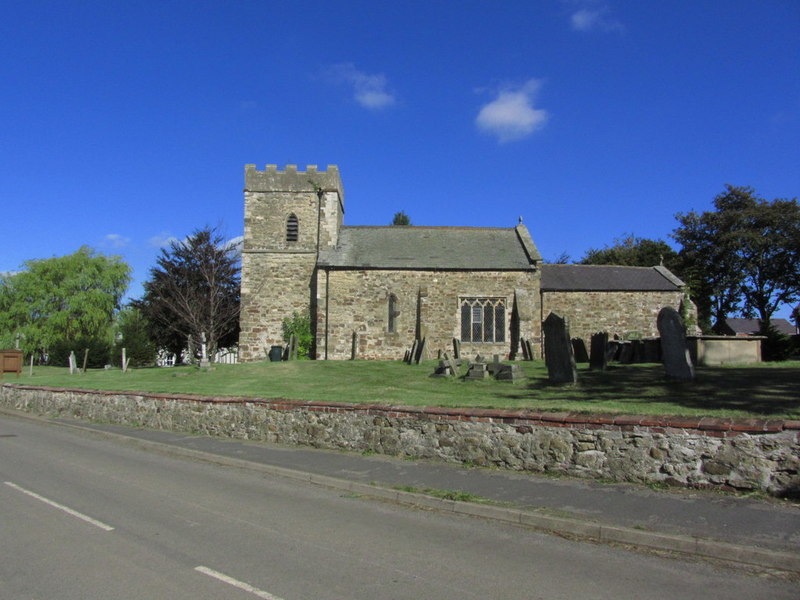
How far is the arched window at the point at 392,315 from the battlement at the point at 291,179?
7686 mm

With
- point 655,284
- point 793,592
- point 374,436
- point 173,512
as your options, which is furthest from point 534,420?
point 655,284

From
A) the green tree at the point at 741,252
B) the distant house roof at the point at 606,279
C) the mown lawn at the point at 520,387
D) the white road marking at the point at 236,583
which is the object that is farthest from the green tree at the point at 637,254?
the white road marking at the point at 236,583

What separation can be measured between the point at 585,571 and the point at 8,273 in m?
60.8

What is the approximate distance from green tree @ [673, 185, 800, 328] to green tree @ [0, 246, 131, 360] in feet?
160

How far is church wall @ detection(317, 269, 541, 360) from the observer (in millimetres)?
31016

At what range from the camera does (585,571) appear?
5168 millimetres

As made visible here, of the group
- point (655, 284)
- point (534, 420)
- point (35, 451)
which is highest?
point (655, 284)

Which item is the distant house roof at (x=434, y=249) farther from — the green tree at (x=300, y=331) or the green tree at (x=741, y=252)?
the green tree at (x=741, y=252)

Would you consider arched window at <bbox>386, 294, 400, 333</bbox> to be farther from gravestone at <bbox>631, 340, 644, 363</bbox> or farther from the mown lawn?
gravestone at <bbox>631, 340, 644, 363</bbox>

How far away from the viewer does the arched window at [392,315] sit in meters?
31.4

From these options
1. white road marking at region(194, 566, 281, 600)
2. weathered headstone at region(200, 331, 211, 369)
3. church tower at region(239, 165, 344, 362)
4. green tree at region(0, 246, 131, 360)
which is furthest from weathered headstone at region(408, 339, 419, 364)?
green tree at region(0, 246, 131, 360)

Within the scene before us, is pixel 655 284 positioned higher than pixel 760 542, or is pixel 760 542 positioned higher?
pixel 655 284

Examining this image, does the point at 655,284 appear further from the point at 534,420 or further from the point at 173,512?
the point at 173,512

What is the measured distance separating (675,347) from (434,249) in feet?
64.5
